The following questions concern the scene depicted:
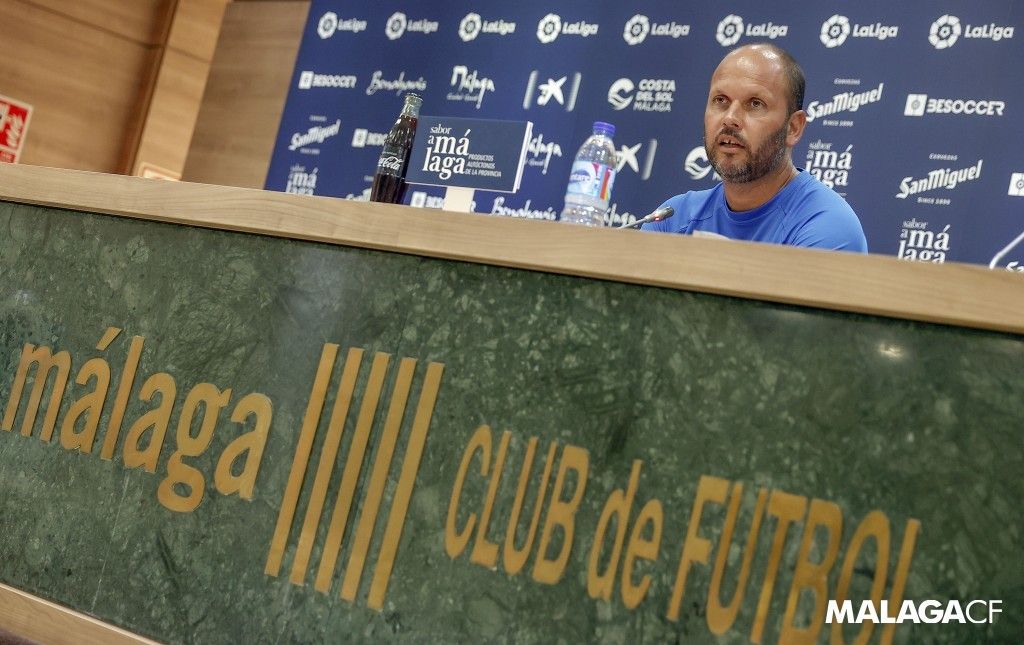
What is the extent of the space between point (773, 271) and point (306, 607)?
734 mm

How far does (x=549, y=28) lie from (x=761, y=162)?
A: 6.48 ft

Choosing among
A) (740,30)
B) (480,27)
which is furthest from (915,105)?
A: (480,27)

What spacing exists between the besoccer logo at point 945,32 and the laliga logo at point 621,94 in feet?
3.20

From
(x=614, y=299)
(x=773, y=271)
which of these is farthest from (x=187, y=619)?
(x=773, y=271)

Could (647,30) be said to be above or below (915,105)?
above

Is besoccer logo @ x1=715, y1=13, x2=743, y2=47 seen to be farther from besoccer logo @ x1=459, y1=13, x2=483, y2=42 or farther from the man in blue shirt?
the man in blue shirt

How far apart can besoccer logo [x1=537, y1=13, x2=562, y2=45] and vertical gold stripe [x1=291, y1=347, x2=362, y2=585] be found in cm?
279

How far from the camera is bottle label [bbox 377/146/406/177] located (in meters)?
2.04

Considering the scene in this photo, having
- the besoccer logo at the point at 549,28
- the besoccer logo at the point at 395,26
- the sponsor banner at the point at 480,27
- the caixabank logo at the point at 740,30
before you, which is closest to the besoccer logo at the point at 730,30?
the caixabank logo at the point at 740,30

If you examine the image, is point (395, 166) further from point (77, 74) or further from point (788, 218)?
point (77, 74)

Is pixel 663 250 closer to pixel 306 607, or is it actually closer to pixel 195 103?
pixel 306 607

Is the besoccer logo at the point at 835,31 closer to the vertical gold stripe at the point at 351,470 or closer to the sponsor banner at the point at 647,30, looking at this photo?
the sponsor banner at the point at 647,30

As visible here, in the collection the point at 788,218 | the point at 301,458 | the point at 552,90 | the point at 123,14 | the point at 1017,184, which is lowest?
the point at 301,458

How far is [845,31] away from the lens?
3.53 metres
